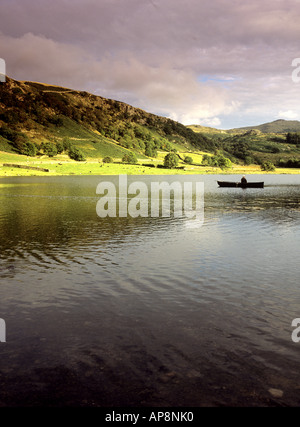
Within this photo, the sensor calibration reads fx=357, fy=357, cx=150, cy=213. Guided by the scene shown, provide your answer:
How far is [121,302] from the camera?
62.1 ft

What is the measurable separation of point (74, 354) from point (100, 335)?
1.85 meters

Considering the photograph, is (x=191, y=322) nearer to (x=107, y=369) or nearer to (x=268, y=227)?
(x=107, y=369)

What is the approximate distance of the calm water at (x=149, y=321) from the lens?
442 inches

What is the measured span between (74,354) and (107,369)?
171 centimetres

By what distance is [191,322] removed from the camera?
641 inches

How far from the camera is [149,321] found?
53.9 ft

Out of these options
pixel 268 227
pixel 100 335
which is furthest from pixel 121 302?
pixel 268 227

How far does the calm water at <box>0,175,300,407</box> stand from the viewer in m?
11.2

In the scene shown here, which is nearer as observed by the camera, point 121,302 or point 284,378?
point 284,378
